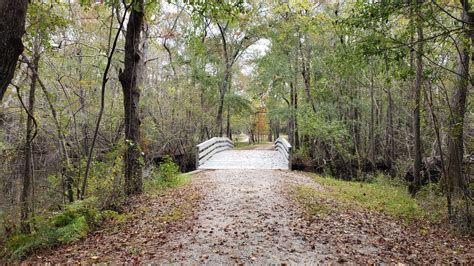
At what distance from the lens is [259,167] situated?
1010 cm

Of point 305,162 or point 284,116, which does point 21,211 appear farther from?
point 284,116

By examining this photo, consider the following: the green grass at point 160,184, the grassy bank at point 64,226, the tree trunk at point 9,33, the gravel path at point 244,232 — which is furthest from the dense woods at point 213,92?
the gravel path at point 244,232

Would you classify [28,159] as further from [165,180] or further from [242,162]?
[242,162]

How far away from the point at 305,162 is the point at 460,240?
718 centimetres

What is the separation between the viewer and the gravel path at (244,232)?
3.55 m

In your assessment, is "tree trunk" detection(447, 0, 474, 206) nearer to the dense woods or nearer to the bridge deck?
the dense woods

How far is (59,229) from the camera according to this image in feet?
14.4

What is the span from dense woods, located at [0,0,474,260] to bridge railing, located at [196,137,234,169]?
139cm

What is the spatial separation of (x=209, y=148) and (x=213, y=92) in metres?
5.27

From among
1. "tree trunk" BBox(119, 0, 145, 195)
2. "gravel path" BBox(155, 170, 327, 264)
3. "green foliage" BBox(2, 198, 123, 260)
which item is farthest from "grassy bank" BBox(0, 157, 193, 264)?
"tree trunk" BBox(119, 0, 145, 195)

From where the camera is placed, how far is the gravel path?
11.6 ft

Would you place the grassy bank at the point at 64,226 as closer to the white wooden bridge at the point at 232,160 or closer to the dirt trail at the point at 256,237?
the dirt trail at the point at 256,237

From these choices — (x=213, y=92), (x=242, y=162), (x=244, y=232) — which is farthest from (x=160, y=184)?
(x=213, y=92)

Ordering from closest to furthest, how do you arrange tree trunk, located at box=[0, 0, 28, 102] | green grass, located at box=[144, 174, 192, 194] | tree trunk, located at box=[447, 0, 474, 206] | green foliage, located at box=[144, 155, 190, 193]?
tree trunk, located at box=[0, 0, 28, 102]
tree trunk, located at box=[447, 0, 474, 206]
green grass, located at box=[144, 174, 192, 194]
green foliage, located at box=[144, 155, 190, 193]
